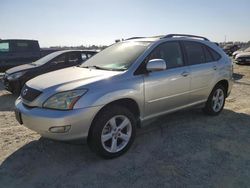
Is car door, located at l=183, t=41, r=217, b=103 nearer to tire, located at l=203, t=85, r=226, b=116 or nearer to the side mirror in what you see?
tire, located at l=203, t=85, r=226, b=116

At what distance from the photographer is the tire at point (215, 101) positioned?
17.2ft

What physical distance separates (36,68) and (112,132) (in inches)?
Answer: 193

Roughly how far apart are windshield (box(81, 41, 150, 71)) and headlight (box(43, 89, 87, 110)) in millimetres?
865

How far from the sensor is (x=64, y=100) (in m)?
3.06

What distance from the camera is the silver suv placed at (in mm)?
3082

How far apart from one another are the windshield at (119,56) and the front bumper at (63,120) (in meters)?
0.94

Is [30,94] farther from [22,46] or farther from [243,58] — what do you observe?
[243,58]

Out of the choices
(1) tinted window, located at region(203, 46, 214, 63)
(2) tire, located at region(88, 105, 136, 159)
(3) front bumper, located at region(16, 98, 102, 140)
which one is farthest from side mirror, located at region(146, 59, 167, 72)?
(1) tinted window, located at region(203, 46, 214, 63)

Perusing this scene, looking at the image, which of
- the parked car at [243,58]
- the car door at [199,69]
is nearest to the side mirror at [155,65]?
the car door at [199,69]

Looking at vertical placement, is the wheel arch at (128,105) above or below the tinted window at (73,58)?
below

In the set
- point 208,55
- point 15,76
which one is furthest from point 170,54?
point 15,76

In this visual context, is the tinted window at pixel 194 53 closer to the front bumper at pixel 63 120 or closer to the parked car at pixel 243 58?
the front bumper at pixel 63 120

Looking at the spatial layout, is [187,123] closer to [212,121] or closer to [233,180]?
[212,121]

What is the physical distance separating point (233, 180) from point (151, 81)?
1.72 m
